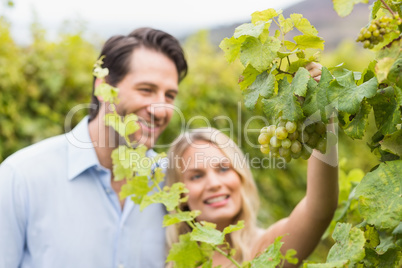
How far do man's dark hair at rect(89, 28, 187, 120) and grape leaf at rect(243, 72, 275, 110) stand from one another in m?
1.49

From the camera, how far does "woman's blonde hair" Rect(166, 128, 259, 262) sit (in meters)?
2.19

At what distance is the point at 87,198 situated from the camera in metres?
2.18

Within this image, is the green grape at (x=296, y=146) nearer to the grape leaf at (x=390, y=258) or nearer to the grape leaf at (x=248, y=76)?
the grape leaf at (x=248, y=76)

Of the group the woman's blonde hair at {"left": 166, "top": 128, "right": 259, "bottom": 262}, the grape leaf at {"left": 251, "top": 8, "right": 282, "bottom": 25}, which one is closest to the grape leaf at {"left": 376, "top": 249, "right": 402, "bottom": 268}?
the grape leaf at {"left": 251, "top": 8, "right": 282, "bottom": 25}

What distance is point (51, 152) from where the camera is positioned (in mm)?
2252

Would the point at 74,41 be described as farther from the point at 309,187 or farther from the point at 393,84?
the point at 393,84

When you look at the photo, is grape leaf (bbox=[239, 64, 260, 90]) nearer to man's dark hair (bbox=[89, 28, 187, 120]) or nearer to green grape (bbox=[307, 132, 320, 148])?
green grape (bbox=[307, 132, 320, 148])

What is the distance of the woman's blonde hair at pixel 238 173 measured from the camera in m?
2.19

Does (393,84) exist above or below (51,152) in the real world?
above

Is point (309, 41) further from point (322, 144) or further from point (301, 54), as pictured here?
point (322, 144)

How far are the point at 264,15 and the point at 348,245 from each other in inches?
20.7

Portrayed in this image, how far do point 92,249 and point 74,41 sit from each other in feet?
6.35

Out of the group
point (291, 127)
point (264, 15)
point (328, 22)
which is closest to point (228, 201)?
point (291, 127)

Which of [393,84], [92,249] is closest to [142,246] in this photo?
[92,249]
